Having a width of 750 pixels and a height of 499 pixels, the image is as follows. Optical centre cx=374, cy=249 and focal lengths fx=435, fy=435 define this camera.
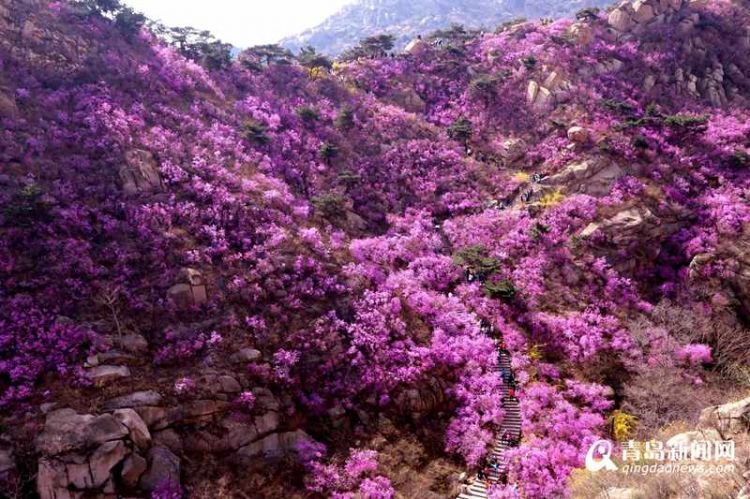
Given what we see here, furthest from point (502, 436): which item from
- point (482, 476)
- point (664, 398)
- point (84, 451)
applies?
point (84, 451)

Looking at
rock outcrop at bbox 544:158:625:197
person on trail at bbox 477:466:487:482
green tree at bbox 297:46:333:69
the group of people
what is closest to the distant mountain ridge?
green tree at bbox 297:46:333:69

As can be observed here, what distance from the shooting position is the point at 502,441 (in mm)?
24047

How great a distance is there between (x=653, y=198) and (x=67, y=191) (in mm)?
43889

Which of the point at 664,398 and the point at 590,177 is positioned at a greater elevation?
the point at 590,177

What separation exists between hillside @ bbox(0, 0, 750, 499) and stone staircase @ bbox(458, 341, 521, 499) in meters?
0.22

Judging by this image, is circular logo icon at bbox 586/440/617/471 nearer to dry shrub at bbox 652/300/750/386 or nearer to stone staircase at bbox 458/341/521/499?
stone staircase at bbox 458/341/521/499

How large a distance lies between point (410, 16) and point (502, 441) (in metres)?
194

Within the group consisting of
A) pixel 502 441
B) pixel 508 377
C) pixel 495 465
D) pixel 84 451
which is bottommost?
pixel 495 465

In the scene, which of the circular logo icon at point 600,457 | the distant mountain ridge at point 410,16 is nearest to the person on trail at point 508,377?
the circular logo icon at point 600,457

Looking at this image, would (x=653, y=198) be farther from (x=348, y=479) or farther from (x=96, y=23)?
(x=96, y=23)

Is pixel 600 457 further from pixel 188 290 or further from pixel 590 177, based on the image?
pixel 590 177

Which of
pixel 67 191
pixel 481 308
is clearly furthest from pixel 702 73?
pixel 67 191

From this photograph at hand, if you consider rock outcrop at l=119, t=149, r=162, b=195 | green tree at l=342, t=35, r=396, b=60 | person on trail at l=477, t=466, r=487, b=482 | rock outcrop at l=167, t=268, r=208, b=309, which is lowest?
person on trail at l=477, t=466, r=487, b=482

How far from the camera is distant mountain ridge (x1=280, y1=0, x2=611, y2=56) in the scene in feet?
545
